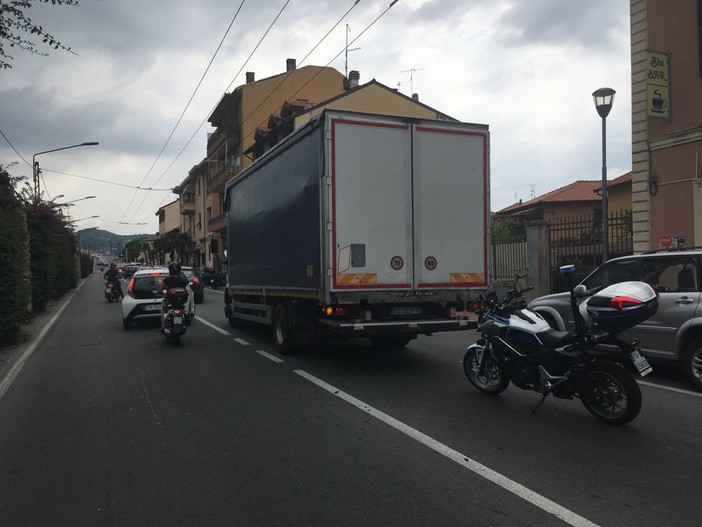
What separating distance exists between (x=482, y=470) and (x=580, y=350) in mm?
1875

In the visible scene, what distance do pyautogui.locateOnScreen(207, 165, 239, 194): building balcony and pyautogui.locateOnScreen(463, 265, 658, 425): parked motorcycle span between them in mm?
38880

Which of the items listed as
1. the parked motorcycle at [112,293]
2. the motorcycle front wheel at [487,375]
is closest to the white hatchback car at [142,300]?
the motorcycle front wheel at [487,375]

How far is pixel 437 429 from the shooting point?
5.29 m

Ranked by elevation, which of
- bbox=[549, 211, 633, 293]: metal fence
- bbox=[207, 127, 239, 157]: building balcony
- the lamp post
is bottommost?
bbox=[549, 211, 633, 293]: metal fence

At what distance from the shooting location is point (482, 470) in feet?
14.0

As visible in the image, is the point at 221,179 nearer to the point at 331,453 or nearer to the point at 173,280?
the point at 173,280

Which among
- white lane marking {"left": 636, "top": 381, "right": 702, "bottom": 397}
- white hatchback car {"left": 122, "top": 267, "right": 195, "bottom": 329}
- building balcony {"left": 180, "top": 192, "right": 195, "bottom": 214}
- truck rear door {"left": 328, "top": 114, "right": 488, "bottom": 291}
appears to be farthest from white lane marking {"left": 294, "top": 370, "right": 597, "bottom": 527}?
building balcony {"left": 180, "top": 192, "right": 195, "bottom": 214}

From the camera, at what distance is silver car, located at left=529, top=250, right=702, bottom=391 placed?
6.84 metres

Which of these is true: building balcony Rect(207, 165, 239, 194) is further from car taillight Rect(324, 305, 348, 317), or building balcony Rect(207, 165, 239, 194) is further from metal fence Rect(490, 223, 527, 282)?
car taillight Rect(324, 305, 348, 317)

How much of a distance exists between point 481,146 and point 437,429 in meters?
4.74

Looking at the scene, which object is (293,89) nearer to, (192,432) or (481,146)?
(481,146)

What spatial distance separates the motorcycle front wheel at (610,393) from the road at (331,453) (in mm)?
133

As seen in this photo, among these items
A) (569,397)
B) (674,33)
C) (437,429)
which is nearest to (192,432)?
(437,429)

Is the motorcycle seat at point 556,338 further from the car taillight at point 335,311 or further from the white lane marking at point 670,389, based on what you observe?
the car taillight at point 335,311
